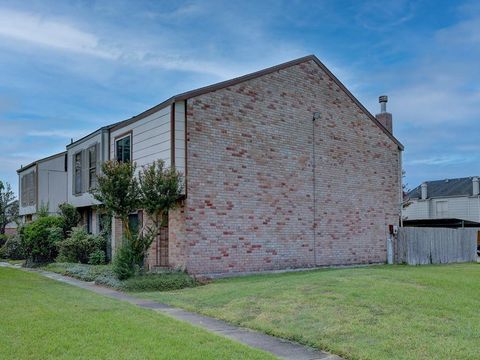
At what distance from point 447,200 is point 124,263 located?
3950 cm

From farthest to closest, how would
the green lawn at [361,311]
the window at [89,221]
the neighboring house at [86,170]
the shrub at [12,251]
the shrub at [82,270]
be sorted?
the shrub at [12,251] → the window at [89,221] → the neighboring house at [86,170] → the shrub at [82,270] → the green lawn at [361,311]

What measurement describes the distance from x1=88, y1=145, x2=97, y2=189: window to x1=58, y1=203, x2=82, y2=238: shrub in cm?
154

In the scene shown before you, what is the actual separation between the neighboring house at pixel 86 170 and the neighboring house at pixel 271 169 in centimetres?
100

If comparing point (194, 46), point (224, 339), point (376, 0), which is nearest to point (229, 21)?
point (194, 46)

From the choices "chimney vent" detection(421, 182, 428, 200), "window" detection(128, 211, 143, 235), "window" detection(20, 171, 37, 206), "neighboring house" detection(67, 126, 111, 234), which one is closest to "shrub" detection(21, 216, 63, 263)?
"neighboring house" detection(67, 126, 111, 234)

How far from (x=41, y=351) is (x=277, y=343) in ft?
10.8

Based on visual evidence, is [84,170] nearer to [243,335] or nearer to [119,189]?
[119,189]

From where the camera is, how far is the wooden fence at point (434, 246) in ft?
72.6

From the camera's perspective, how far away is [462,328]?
7914 mm

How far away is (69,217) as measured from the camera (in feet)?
71.8

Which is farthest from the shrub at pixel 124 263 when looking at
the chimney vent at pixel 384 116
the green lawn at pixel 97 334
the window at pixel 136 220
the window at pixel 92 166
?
the chimney vent at pixel 384 116

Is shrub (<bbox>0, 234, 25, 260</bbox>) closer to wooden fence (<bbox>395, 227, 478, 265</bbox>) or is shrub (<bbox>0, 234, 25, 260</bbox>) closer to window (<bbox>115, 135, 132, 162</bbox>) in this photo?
window (<bbox>115, 135, 132, 162</bbox>)

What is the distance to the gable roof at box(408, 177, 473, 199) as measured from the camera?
4578cm

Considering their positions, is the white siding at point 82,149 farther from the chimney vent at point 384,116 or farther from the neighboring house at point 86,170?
the chimney vent at point 384,116
